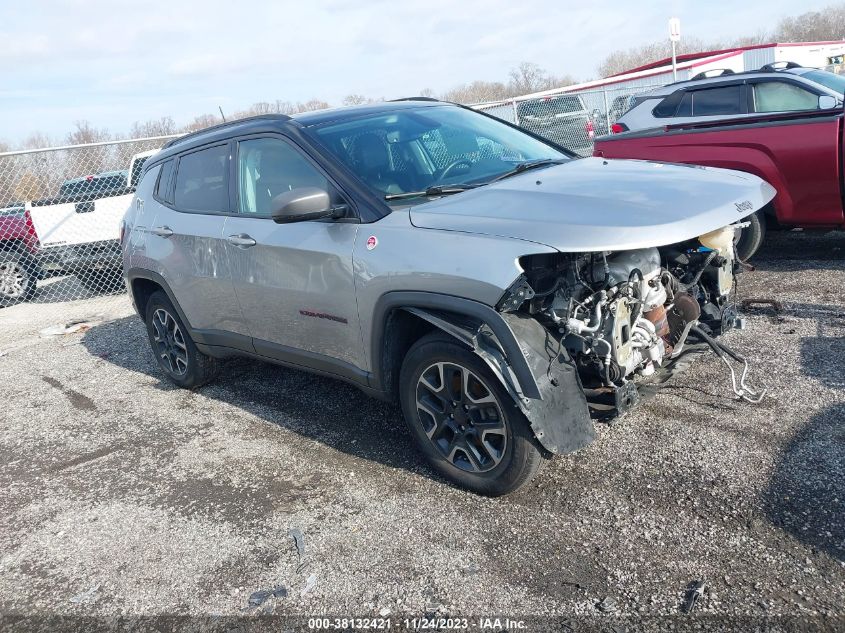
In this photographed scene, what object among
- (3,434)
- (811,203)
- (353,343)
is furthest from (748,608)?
(3,434)

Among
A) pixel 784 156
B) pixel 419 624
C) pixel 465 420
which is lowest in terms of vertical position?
pixel 419 624

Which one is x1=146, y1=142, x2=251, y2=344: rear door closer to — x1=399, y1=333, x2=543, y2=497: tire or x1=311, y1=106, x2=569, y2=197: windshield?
x1=311, y1=106, x2=569, y2=197: windshield

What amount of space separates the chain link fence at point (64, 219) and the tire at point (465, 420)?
7682mm

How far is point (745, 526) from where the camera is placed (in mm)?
3078

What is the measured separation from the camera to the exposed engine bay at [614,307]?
10.5 ft

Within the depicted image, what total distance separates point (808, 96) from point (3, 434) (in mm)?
9283

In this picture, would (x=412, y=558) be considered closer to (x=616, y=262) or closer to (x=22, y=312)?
(x=616, y=262)

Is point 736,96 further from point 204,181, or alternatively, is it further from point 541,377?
point 541,377

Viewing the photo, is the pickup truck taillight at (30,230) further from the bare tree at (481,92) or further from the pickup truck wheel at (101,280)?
the bare tree at (481,92)

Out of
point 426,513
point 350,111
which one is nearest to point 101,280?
point 350,111

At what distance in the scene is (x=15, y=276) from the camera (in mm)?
11055

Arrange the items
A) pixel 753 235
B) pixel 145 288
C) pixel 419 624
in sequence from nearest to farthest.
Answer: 1. pixel 419 624
2. pixel 145 288
3. pixel 753 235

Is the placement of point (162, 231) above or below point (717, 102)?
below

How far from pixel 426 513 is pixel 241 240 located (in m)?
2.05
